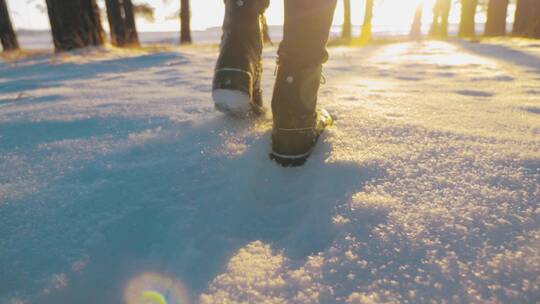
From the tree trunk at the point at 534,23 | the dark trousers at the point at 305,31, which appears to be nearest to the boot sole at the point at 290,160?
the dark trousers at the point at 305,31

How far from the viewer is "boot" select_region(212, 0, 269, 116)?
108cm

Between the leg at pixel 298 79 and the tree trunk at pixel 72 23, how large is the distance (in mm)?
3672

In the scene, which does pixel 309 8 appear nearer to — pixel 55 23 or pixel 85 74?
pixel 85 74

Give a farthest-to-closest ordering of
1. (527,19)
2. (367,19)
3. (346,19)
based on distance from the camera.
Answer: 1. (367,19)
2. (346,19)
3. (527,19)

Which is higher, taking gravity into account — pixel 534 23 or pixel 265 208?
pixel 534 23

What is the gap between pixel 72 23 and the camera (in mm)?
3662

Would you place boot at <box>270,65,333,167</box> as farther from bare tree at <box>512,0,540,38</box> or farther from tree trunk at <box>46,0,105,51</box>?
bare tree at <box>512,0,540,38</box>

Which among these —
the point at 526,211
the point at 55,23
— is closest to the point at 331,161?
the point at 526,211

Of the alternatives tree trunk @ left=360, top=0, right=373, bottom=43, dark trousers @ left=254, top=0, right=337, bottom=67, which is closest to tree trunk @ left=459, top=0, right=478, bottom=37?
tree trunk @ left=360, top=0, right=373, bottom=43

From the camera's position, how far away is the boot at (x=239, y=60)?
1081mm

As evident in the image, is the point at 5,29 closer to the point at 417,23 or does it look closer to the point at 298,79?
the point at 298,79

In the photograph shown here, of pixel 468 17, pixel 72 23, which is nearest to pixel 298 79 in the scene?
pixel 72 23

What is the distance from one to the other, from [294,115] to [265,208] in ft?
0.98

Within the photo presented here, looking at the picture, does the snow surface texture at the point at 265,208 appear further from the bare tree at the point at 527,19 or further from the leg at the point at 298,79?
the bare tree at the point at 527,19
